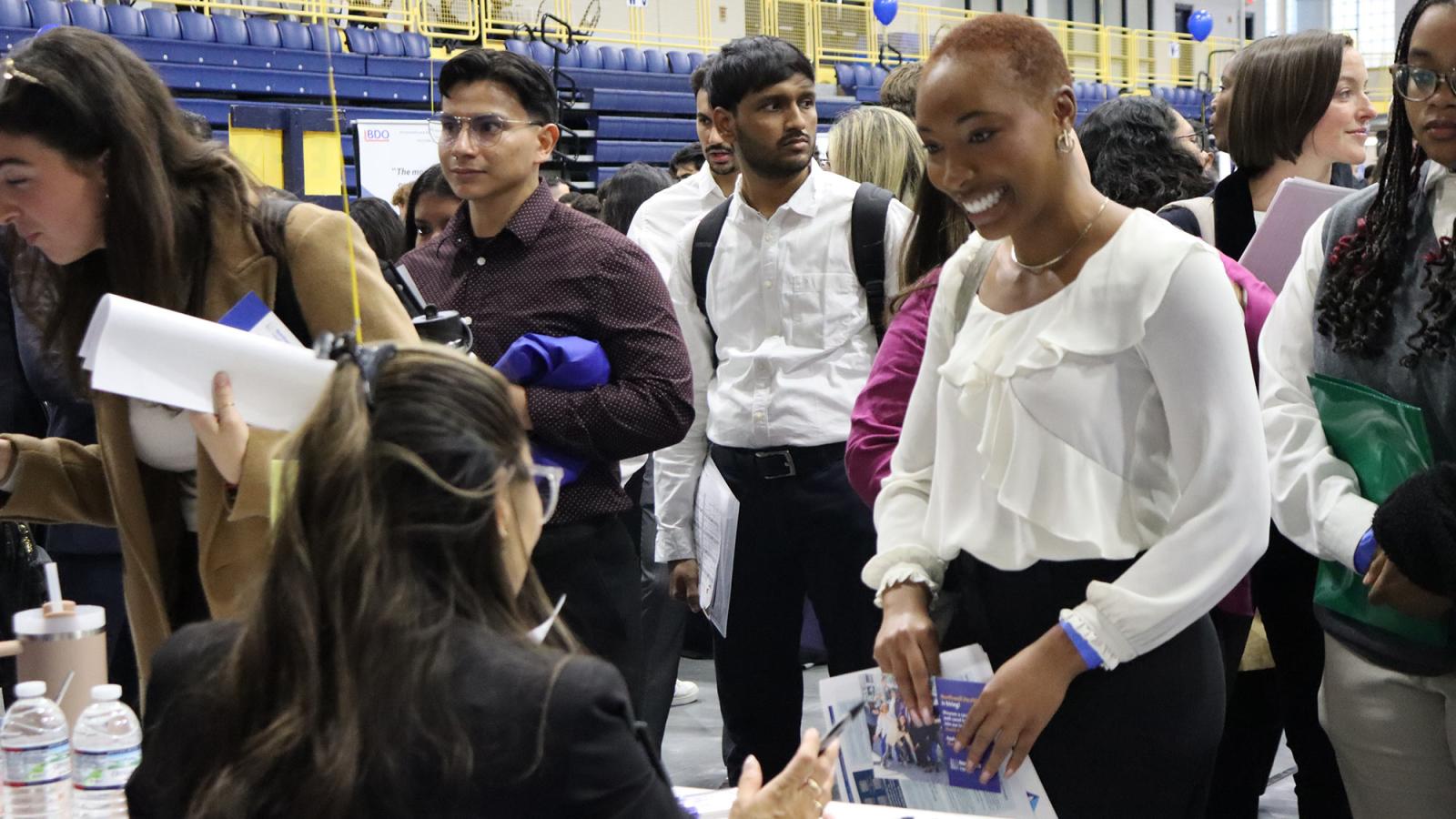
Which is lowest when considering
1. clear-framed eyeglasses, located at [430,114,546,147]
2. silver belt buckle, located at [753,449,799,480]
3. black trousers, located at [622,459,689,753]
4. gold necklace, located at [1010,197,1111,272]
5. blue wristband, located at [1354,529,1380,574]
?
black trousers, located at [622,459,689,753]

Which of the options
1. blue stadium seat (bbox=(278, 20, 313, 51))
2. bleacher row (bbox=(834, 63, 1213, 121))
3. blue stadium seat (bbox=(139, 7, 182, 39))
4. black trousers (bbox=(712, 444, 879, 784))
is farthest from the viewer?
bleacher row (bbox=(834, 63, 1213, 121))

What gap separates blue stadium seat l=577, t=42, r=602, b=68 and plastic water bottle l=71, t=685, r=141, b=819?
12808 millimetres

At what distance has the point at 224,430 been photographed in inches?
67.5

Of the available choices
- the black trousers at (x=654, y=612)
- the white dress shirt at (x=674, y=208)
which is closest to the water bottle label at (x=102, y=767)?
the black trousers at (x=654, y=612)

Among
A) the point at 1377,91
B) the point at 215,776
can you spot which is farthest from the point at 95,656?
the point at 1377,91

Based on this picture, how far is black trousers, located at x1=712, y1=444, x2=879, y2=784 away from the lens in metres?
2.73

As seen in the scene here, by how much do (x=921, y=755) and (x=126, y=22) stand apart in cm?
1097

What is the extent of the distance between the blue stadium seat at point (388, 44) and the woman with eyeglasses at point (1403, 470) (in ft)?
38.6

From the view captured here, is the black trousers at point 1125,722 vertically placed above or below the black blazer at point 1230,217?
below

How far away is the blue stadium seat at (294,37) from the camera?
1178 centimetres

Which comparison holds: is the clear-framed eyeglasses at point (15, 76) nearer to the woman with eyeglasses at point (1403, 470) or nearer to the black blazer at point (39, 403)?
the black blazer at point (39, 403)

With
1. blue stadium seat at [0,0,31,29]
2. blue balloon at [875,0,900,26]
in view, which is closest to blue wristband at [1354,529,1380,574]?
blue stadium seat at [0,0,31,29]

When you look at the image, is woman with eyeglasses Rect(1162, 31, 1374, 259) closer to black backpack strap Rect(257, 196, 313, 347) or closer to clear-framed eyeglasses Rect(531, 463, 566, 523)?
black backpack strap Rect(257, 196, 313, 347)

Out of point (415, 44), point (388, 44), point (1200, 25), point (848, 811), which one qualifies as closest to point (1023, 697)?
point (848, 811)
